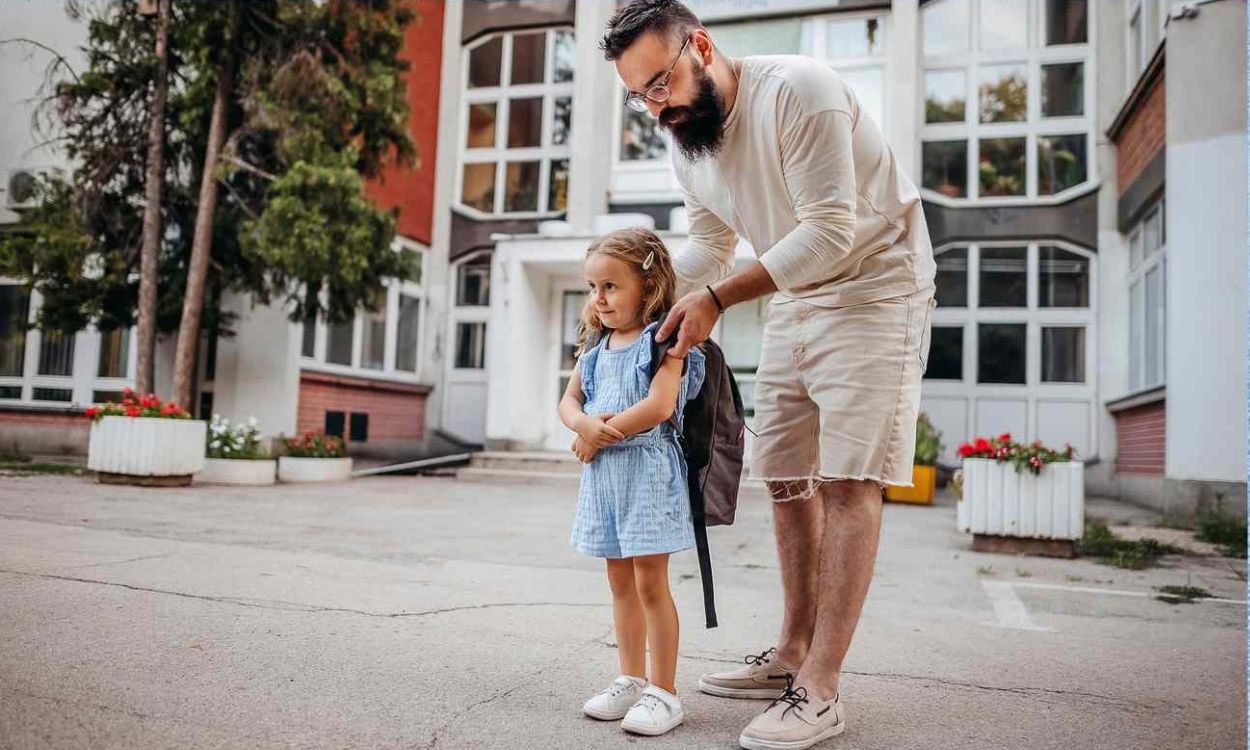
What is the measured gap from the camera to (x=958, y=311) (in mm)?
12391

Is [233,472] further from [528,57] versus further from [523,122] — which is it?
[528,57]

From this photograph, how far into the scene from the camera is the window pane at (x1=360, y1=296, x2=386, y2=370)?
1245cm

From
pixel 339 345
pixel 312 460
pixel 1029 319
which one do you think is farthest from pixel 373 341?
pixel 1029 319

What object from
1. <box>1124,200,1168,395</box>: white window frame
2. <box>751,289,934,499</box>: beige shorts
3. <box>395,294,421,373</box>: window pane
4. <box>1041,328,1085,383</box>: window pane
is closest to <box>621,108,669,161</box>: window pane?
<box>395,294,421,373</box>: window pane

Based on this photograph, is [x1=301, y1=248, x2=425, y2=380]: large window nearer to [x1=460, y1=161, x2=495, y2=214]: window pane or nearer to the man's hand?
[x1=460, y1=161, x2=495, y2=214]: window pane

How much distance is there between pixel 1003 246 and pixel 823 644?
456 inches

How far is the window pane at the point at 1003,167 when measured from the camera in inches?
492

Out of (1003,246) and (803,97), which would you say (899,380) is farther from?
(1003,246)

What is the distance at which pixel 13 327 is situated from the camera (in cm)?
303

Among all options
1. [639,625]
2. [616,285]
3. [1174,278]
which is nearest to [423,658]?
[639,625]

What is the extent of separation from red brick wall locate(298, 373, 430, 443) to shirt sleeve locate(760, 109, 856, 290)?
9831 millimetres

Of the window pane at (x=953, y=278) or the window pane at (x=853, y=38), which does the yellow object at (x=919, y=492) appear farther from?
the window pane at (x=853, y=38)

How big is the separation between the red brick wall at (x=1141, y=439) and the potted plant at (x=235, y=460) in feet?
29.1

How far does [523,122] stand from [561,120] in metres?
0.68
